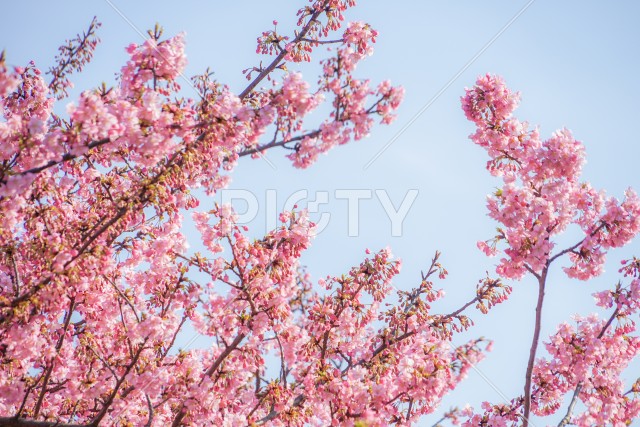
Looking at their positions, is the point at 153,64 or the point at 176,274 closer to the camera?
the point at 153,64

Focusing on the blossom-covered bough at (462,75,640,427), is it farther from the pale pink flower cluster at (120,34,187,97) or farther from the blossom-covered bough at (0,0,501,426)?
the pale pink flower cluster at (120,34,187,97)

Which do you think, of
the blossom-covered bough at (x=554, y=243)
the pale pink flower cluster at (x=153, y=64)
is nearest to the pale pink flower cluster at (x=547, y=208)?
the blossom-covered bough at (x=554, y=243)

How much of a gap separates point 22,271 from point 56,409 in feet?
7.67

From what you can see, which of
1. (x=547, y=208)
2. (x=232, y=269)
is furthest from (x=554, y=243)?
(x=232, y=269)

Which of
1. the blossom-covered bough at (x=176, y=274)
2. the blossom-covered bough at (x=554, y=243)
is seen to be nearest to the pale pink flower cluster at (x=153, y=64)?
the blossom-covered bough at (x=176, y=274)

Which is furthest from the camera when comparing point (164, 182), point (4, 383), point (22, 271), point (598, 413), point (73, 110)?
point (598, 413)

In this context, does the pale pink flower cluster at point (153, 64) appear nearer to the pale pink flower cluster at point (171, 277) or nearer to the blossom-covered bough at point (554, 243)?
the pale pink flower cluster at point (171, 277)

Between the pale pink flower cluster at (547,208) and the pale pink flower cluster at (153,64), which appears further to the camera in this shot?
the pale pink flower cluster at (547,208)

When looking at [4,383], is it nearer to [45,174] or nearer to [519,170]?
[45,174]

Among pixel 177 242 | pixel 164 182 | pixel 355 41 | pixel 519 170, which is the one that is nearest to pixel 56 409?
pixel 177 242

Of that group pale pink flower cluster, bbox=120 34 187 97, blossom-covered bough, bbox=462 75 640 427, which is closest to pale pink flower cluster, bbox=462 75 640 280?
blossom-covered bough, bbox=462 75 640 427

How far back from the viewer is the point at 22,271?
6922 millimetres

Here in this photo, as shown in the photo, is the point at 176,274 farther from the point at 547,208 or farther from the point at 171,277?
the point at 547,208

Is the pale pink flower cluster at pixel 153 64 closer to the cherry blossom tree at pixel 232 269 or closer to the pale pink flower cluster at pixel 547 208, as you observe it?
the cherry blossom tree at pixel 232 269
